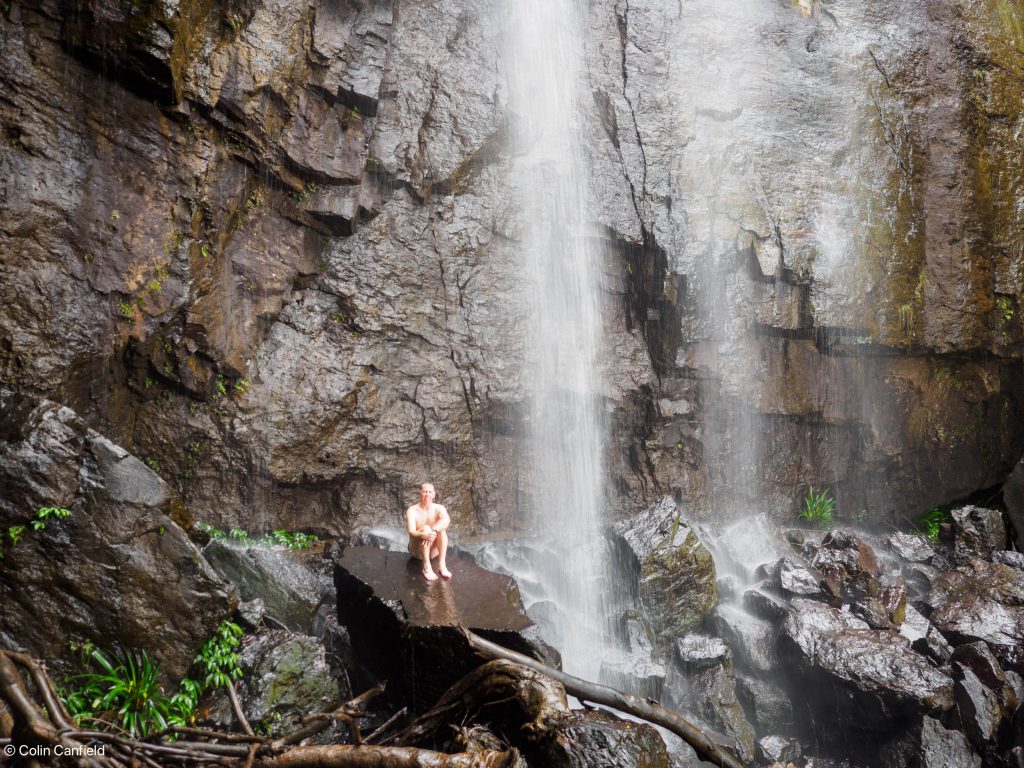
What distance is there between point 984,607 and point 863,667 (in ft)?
8.68

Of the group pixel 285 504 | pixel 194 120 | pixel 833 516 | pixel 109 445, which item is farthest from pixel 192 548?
pixel 833 516

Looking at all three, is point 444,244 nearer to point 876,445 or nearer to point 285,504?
point 285,504

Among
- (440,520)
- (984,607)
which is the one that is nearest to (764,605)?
(984,607)

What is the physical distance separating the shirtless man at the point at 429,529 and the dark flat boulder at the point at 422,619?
0.14 m

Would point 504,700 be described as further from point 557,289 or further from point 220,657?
point 557,289

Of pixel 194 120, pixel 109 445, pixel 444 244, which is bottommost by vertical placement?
pixel 109 445

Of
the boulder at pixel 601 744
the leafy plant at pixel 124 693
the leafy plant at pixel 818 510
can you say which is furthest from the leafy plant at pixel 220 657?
the leafy plant at pixel 818 510

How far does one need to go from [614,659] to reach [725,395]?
5.36 m

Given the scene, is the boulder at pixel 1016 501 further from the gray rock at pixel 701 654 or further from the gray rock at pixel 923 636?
the gray rock at pixel 701 654

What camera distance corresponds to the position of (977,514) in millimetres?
10227

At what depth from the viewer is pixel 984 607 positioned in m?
8.16

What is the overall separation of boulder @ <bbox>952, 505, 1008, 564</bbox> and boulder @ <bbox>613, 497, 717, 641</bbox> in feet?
15.3

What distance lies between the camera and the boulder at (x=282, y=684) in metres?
5.52

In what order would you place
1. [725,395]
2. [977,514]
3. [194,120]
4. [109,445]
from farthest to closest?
1. [725,395]
2. [977,514]
3. [194,120]
4. [109,445]
